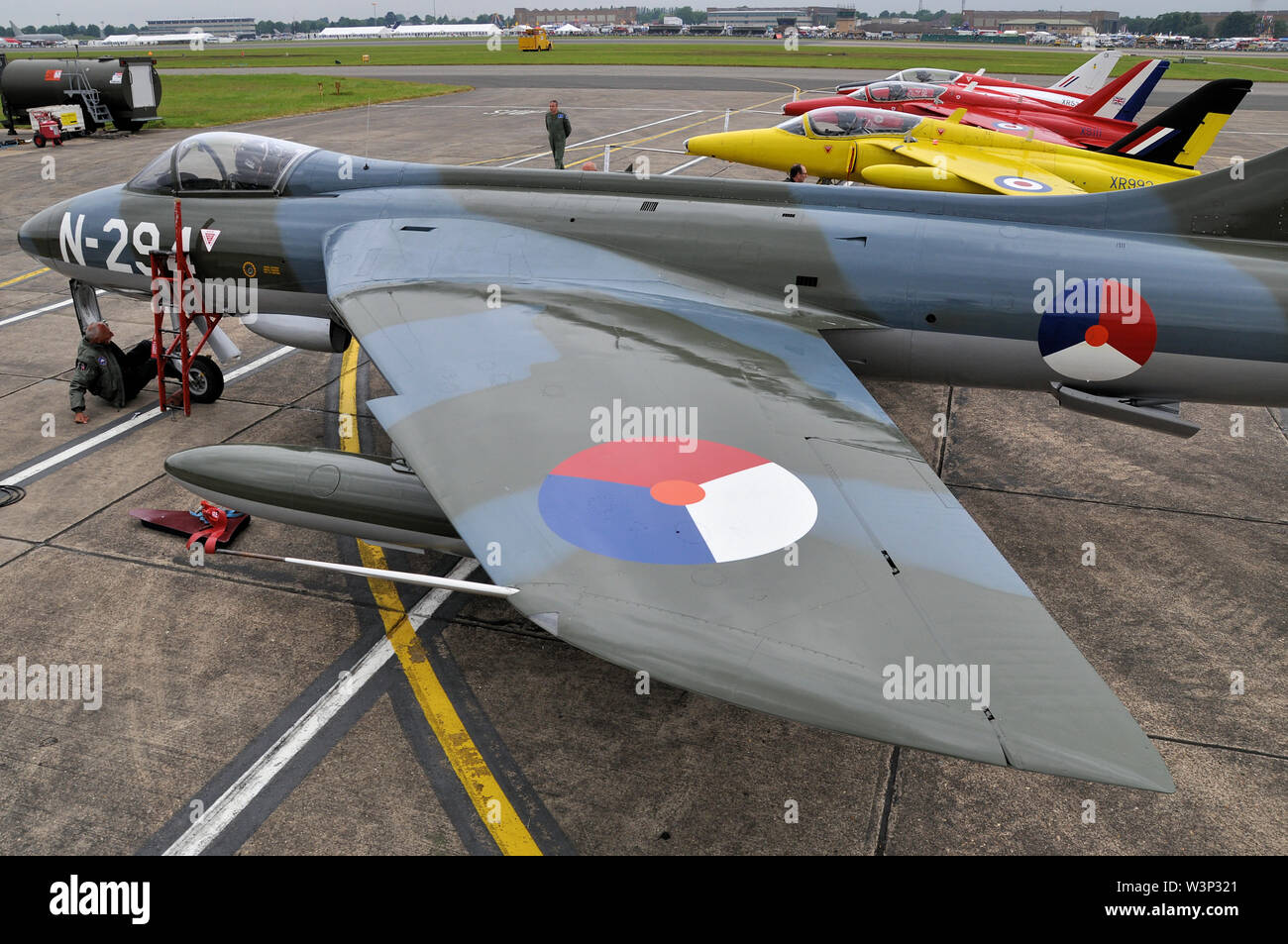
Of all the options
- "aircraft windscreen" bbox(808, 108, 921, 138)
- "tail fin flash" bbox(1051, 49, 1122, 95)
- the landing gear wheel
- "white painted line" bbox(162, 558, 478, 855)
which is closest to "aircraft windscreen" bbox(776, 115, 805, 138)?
"aircraft windscreen" bbox(808, 108, 921, 138)

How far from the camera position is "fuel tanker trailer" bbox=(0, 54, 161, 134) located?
2934 cm

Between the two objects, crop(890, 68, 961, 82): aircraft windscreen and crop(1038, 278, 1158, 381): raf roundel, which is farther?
crop(890, 68, 961, 82): aircraft windscreen

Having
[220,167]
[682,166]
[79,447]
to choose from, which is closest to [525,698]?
[79,447]

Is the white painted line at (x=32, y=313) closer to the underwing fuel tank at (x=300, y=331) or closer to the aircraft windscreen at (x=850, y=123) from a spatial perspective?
the underwing fuel tank at (x=300, y=331)

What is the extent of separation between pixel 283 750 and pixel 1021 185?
15.7 metres

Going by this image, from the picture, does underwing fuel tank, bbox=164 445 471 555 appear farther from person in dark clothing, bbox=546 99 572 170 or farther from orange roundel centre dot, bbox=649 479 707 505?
person in dark clothing, bbox=546 99 572 170

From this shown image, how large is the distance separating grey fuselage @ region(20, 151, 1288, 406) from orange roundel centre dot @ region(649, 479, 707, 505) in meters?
3.78

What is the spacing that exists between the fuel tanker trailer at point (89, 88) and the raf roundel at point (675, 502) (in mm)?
33725

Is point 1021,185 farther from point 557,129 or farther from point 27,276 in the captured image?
point 27,276

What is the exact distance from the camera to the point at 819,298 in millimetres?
8602

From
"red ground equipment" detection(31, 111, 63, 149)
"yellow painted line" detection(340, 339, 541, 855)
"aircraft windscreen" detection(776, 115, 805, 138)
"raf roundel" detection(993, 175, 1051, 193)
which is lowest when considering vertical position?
"yellow painted line" detection(340, 339, 541, 855)

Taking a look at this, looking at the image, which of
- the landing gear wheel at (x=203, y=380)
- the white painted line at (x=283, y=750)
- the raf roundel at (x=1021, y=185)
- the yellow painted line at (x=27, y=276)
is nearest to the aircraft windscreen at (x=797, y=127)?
the raf roundel at (x=1021, y=185)

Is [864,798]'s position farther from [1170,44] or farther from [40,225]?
[1170,44]
